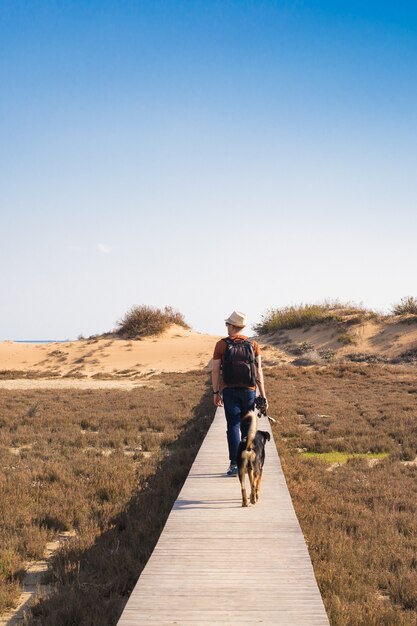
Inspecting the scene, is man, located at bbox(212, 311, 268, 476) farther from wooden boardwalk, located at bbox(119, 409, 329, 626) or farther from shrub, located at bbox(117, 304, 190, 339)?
shrub, located at bbox(117, 304, 190, 339)

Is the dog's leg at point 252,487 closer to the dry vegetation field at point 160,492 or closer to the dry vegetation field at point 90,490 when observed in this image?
the dry vegetation field at point 160,492

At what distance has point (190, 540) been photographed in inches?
236

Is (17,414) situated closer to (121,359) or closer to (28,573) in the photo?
(28,573)

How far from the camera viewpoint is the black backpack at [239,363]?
7844 mm

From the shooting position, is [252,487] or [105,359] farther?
[105,359]

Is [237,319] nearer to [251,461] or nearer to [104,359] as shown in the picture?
[251,461]

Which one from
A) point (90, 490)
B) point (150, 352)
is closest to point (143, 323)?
point (150, 352)

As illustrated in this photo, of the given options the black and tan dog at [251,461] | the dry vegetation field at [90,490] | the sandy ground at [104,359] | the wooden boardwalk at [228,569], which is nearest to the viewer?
the wooden boardwalk at [228,569]

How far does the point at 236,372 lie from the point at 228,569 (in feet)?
9.95

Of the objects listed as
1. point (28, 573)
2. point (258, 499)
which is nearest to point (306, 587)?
point (258, 499)

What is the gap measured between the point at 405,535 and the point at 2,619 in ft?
15.9

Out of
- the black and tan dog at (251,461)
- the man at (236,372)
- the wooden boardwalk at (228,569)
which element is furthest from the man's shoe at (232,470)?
the black and tan dog at (251,461)

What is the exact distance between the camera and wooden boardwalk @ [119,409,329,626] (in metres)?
4.36

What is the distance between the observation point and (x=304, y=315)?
145ft
